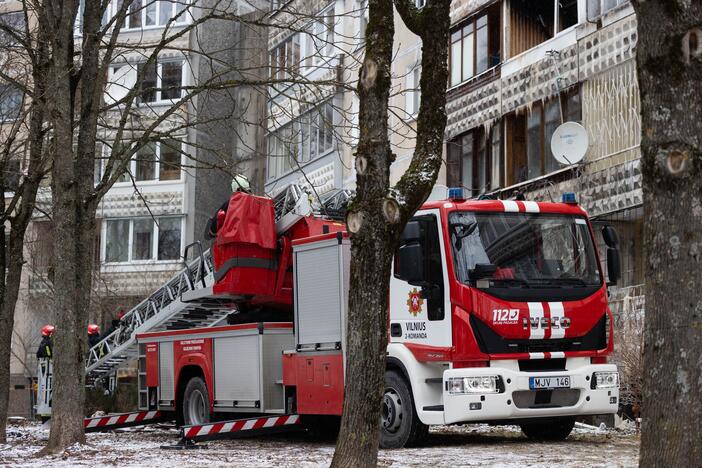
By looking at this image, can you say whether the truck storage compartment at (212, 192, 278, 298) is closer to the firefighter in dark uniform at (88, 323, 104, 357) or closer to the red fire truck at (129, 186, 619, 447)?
the red fire truck at (129, 186, 619, 447)

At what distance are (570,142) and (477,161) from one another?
512cm

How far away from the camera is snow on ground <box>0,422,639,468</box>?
11.6 metres

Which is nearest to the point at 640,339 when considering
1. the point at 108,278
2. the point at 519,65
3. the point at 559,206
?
the point at 559,206

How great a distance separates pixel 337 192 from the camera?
15.8 metres

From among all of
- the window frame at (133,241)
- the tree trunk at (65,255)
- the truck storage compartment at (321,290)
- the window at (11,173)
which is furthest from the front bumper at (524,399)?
the window frame at (133,241)

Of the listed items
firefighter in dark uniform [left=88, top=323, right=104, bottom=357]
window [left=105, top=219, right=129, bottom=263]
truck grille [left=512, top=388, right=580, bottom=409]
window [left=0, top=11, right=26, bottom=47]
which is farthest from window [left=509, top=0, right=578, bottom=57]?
window [left=105, top=219, right=129, bottom=263]

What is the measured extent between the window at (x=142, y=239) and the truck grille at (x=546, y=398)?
30.6 meters

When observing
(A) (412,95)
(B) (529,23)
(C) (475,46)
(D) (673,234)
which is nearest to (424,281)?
(D) (673,234)

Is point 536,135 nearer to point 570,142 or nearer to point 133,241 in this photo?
point 570,142

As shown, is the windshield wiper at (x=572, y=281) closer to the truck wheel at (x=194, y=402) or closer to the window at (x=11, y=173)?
the truck wheel at (x=194, y=402)

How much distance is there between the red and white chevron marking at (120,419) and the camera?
1714 centimetres

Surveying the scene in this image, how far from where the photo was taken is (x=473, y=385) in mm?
12367

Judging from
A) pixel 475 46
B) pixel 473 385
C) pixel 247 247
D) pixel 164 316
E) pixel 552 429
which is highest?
pixel 475 46

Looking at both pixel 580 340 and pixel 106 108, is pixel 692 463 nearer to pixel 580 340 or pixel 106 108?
pixel 580 340
